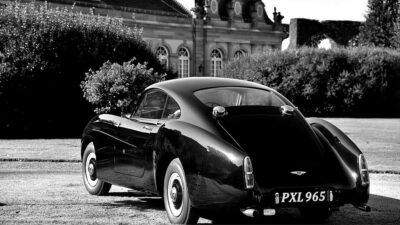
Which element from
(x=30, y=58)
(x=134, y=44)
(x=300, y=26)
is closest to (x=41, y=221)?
(x=30, y=58)

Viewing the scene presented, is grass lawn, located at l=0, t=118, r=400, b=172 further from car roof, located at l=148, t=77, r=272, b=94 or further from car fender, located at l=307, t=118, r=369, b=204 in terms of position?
car roof, located at l=148, t=77, r=272, b=94

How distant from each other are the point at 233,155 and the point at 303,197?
78cm

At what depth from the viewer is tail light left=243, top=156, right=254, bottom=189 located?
6.60 m

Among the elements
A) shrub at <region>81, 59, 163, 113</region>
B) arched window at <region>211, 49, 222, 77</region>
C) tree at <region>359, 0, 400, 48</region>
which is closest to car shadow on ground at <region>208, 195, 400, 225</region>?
shrub at <region>81, 59, 163, 113</region>

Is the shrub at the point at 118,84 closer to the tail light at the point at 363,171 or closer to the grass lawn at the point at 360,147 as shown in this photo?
the grass lawn at the point at 360,147

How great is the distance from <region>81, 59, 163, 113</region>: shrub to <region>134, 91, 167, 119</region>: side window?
42.7 feet

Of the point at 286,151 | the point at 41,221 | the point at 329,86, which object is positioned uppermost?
the point at 286,151

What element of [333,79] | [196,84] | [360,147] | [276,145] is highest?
[196,84]

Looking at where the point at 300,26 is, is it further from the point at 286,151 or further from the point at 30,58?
the point at 286,151

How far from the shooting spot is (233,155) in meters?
6.68

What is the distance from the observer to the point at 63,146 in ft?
60.2

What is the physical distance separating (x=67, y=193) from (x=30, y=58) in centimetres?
1641

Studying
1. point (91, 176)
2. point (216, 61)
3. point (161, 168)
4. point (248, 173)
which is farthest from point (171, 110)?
point (216, 61)

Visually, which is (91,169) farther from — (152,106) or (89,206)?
(152,106)
